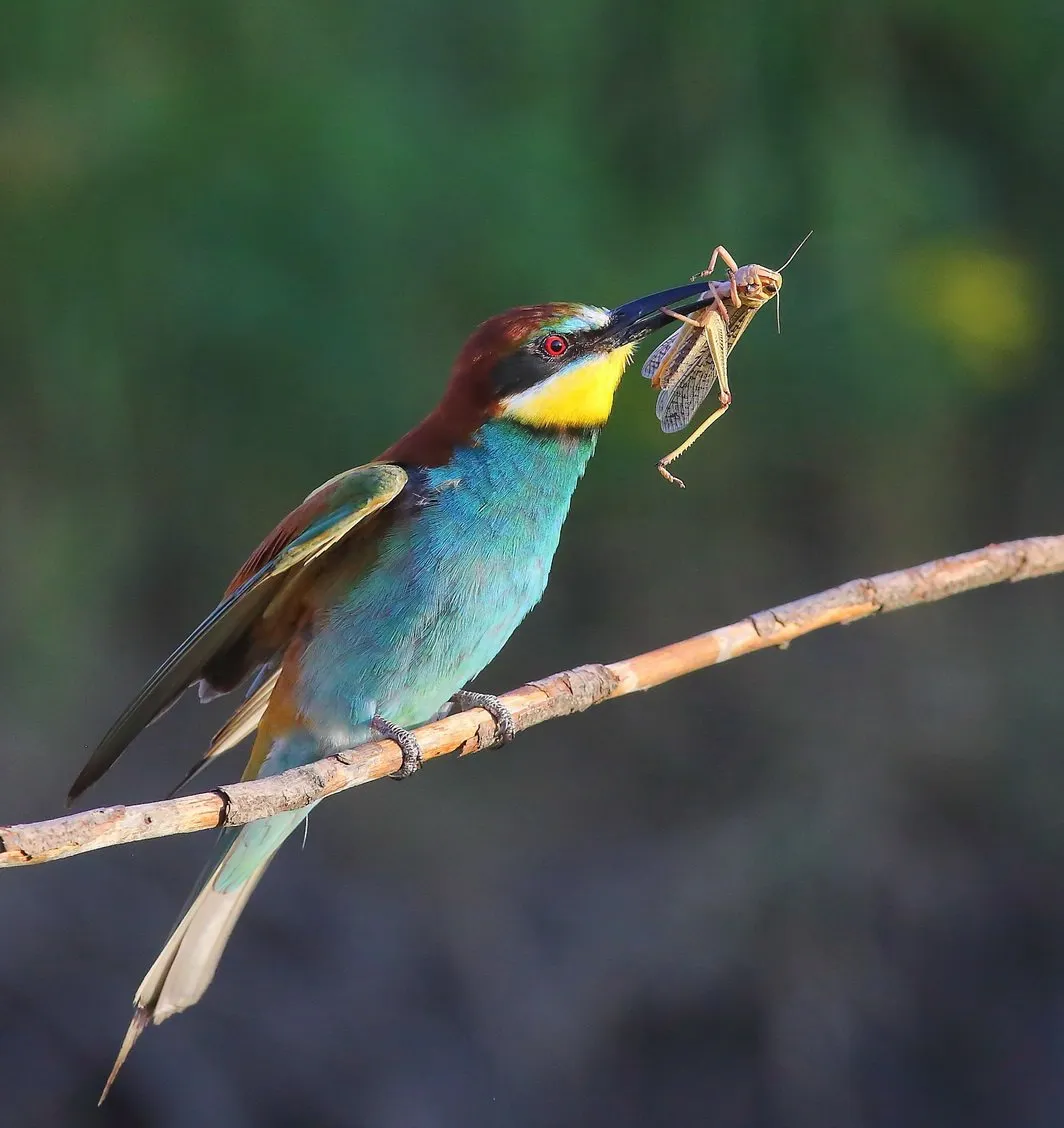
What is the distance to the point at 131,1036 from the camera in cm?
172

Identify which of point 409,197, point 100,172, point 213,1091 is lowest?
point 213,1091

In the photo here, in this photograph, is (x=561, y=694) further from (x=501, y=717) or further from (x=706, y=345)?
(x=706, y=345)

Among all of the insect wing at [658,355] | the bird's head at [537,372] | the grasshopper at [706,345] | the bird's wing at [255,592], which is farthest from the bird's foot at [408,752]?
the insect wing at [658,355]

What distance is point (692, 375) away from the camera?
212cm

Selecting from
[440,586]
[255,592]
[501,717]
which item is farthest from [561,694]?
[255,592]

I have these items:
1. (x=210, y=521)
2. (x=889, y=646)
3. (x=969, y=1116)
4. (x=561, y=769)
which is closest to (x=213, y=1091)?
(x=561, y=769)

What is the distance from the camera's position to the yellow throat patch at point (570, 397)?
75.8 inches

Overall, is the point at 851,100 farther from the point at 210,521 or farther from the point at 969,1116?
the point at 969,1116

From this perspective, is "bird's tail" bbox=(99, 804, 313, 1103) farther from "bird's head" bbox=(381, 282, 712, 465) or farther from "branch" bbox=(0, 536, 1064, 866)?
"bird's head" bbox=(381, 282, 712, 465)

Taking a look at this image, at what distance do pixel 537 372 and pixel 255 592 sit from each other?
0.48m

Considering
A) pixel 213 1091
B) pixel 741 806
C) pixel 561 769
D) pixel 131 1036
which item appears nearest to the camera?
pixel 131 1036

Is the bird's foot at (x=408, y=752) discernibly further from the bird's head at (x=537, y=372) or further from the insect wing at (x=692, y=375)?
the insect wing at (x=692, y=375)

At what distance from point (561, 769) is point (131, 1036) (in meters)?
1.66

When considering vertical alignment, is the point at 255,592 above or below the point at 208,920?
above
